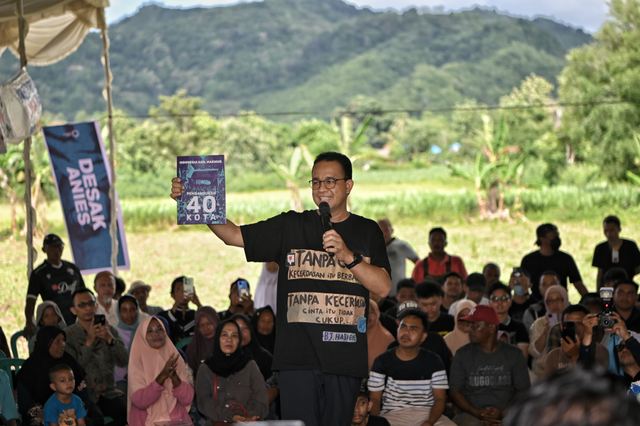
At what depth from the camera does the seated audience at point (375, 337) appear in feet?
16.3

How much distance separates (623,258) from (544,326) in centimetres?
244

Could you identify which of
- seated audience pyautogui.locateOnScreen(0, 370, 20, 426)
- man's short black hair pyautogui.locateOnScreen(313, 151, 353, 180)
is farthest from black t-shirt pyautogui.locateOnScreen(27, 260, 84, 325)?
man's short black hair pyautogui.locateOnScreen(313, 151, 353, 180)

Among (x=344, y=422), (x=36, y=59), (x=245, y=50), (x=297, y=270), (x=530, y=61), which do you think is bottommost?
(x=344, y=422)

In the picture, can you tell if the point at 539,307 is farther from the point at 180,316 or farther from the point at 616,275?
the point at 180,316

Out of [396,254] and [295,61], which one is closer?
[396,254]

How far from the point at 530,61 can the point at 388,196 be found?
73428 millimetres

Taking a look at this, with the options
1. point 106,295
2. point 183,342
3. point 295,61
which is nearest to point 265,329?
point 183,342

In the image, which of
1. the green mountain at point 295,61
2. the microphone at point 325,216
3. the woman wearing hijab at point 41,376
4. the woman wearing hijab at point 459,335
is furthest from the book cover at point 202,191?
the green mountain at point 295,61

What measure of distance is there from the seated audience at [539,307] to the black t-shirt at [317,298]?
3511 mm

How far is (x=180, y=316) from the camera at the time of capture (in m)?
5.98

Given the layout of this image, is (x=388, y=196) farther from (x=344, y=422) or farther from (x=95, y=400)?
(x=344, y=422)

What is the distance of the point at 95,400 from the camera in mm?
4828

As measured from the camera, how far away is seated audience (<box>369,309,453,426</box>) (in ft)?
14.3

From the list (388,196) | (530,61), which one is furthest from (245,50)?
(388,196)
